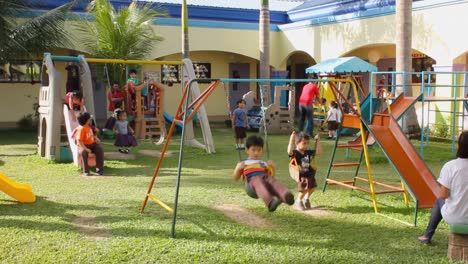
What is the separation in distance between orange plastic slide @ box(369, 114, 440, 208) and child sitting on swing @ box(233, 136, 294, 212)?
60.8 inches

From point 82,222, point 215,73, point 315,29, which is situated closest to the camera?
point 82,222

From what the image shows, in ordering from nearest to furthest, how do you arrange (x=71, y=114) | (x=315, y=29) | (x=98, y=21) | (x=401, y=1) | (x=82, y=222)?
(x=82, y=222), (x=71, y=114), (x=401, y=1), (x=98, y=21), (x=315, y=29)

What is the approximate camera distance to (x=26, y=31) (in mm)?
14055

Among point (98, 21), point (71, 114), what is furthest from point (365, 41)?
point (71, 114)

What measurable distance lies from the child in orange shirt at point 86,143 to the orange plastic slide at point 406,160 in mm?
4631

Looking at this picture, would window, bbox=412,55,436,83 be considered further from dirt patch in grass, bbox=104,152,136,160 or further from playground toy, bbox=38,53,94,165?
playground toy, bbox=38,53,94,165

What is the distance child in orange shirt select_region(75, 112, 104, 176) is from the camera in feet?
29.0

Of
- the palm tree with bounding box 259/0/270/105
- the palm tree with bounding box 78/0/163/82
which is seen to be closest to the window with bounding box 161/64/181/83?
the palm tree with bounding box 78/0/163/82

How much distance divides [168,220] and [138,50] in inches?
430

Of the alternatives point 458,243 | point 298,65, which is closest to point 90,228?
point 458,243

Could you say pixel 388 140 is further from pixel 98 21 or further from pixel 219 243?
pixel 98 21

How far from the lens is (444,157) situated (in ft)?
35.4

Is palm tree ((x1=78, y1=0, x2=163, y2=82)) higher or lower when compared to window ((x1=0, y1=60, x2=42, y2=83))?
higher

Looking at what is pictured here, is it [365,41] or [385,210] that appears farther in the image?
[365,41]
